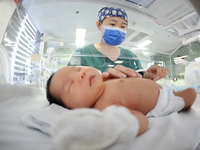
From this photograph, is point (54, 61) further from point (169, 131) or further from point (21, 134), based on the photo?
point (169, 131)

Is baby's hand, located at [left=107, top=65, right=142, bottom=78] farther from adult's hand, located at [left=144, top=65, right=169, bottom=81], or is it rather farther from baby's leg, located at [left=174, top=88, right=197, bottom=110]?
baby's leg, located at [left=174, top=88, right=197, bottom=110]

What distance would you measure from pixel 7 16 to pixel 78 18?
10.3 inches

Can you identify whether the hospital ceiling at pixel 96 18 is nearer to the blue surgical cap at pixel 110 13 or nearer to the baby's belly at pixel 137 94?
the blue surgical cap at pixel 110 13

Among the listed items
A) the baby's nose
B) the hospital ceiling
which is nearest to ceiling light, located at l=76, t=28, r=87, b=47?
the hospital ceiling

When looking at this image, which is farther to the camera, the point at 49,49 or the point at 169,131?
the point at 49,49

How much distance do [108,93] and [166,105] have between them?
204 millimetres

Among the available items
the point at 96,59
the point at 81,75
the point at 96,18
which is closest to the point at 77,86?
the point at 81,75

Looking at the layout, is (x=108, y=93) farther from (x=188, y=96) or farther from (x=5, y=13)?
(x=5, y=13)

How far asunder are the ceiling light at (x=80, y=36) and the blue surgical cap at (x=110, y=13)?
8 centimetres

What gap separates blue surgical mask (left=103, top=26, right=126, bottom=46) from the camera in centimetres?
46

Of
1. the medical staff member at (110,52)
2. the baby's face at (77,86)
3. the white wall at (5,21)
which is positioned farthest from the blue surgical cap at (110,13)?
the white wall at (5,21)

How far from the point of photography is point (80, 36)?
0.46 meters

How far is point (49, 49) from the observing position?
47 centimetres

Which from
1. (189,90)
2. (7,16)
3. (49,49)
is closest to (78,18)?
(49,49)
